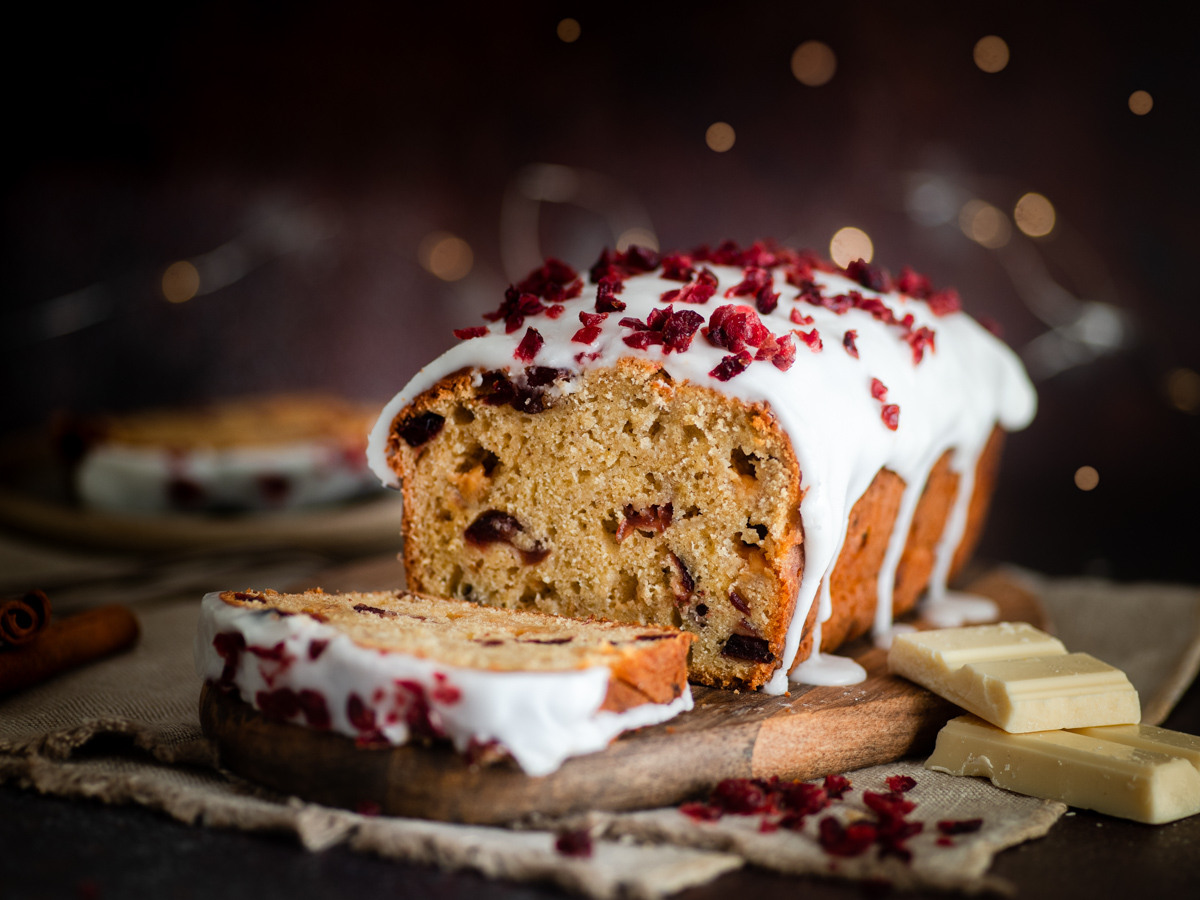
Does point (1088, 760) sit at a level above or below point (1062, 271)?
below

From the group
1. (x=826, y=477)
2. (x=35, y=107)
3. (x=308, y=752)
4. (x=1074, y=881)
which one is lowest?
(x=1074, y=881)

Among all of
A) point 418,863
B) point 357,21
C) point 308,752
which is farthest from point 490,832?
point 357,21

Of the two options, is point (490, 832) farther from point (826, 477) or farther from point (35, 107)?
point (35, 107)

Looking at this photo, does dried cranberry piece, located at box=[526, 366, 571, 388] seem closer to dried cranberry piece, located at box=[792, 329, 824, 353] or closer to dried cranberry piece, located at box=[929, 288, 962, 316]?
dried cranberry piece, located at box=[792, 329, 824, 353]

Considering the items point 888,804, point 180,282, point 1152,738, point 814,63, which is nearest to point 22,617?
point 888,804

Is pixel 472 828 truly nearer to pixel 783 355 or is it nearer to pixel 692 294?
pixel 783 355

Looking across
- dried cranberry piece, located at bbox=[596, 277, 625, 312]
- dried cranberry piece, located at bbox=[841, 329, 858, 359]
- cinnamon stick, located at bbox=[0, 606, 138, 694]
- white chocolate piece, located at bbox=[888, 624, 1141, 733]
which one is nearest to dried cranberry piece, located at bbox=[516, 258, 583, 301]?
dried cranberry piece, located at bbox=[596, 277, 625, 312]

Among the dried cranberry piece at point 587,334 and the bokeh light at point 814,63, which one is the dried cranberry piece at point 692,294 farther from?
the bokeh light at point 814,63
